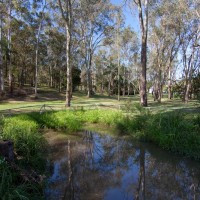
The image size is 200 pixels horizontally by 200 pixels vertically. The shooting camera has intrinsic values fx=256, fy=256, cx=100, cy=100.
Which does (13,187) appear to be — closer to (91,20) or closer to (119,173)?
(119,173)

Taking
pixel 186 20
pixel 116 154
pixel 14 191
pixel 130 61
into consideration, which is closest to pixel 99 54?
pixel 130 61

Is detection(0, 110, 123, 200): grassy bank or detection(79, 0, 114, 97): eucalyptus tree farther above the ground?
detection(79, 0, 114, 97): eucalyptus tree

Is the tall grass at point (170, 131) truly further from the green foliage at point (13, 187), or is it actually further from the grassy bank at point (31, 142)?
the green foliage at point (13, 187)

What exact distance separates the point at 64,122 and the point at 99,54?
5228 centimetres

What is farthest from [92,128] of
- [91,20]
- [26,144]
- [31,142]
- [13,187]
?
[91,20]

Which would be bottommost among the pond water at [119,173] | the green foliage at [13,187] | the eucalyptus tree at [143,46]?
the pond water at [119,173]

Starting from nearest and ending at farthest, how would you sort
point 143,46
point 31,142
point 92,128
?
point 31,142, point 92,128, point 143,46

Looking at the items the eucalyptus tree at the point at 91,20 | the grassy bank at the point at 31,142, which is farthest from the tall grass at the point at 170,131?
the eucalyptus tree at the point at 91,20

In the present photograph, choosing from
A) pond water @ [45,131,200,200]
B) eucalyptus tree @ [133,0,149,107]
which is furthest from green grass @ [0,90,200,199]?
eucalyptus tree @ [133,0,149,107]

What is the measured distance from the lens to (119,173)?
24.9 ft

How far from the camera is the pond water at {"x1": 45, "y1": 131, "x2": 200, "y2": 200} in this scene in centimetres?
623

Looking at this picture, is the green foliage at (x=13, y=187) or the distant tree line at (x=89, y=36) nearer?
the green foliage at (x=13, y=187)

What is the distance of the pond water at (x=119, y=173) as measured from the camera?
623cm

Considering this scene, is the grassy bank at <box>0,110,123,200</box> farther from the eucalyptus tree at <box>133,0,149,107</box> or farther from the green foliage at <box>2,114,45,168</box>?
the eucalyptus tree at <box>133,0,149,107</box>
